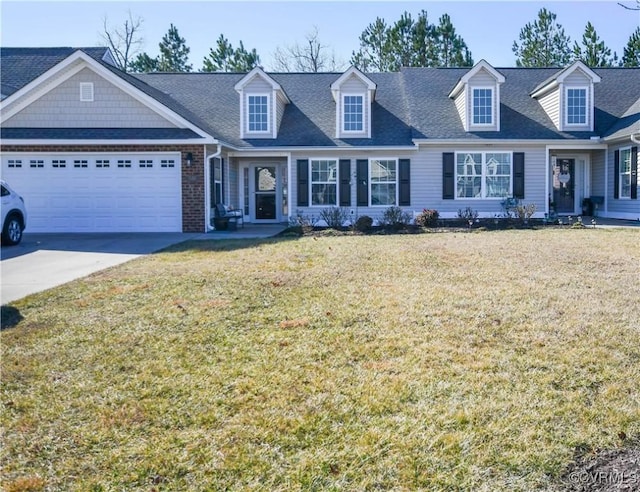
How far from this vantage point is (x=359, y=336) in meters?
4.79

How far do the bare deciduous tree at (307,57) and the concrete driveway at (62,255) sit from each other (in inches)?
1034

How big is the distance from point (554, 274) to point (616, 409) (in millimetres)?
4274

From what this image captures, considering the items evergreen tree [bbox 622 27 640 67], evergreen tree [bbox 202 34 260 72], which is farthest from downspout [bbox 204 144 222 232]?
evergreen tree [bbox 622 27 640 67]

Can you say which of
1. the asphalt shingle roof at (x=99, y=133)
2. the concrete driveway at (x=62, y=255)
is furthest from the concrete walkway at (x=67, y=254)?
the asphalt shingle roof at (x=99, y=133)

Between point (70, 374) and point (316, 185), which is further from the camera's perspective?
point (316, 185)

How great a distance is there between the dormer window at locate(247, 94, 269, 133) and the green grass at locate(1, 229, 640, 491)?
37.9ft

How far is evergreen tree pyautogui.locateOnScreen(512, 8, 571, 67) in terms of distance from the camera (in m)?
32.7

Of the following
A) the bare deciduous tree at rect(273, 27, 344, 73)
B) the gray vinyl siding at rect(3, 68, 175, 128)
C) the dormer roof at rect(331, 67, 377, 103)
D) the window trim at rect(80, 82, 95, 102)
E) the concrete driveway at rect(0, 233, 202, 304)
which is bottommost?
the concrete driveway at rect(0, 233, 202, 304)

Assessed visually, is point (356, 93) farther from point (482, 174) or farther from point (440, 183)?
point (482, 174)

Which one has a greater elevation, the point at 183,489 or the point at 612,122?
the point at 612,122

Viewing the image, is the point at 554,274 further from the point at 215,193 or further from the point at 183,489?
the point at 215,193

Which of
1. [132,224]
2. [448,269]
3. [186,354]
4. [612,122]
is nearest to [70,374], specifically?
[186,354]

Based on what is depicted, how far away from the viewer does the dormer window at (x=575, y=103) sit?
18.2 metres

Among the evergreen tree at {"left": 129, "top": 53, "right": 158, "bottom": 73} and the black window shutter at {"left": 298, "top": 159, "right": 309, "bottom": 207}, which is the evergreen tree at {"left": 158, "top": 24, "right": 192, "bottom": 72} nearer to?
the evergreen tree at {"left": 129, "top": 53, "right": 158, "bottom": 73}
